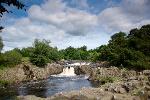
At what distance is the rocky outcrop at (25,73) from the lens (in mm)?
77569

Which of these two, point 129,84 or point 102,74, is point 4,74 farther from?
point 129,84

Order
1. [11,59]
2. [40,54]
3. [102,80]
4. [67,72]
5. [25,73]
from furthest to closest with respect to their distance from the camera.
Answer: [67,72], [40,54], [11,59], [25,73], [102,80]

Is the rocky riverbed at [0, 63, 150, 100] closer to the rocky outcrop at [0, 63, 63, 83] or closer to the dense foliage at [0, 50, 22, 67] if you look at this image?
the rocky outcrop at [0, 63, 63, 83]

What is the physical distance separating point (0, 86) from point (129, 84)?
104ft

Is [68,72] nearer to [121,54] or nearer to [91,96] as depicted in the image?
[121,54]

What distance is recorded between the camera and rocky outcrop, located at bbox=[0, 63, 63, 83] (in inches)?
3054

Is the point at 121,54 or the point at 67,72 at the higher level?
the point at 121,54

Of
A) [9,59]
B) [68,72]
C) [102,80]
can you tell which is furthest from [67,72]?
[102,80]

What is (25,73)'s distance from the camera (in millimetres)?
83500

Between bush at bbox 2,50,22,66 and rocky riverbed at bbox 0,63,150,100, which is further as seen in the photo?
bush at bbox 2,50,22,66

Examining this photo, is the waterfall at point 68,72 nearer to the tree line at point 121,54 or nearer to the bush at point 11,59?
the tree line at point 121,54

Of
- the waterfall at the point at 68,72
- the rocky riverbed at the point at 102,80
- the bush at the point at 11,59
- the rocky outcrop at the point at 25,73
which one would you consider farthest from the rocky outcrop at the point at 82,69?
the bush at the point at 11,59

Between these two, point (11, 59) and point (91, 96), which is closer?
point (91, 96)

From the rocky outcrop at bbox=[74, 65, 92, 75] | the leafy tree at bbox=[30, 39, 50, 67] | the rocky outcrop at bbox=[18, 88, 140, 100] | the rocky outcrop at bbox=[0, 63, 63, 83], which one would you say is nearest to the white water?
the rocky outcrop at bbox=[74, 65, 92, 75]
